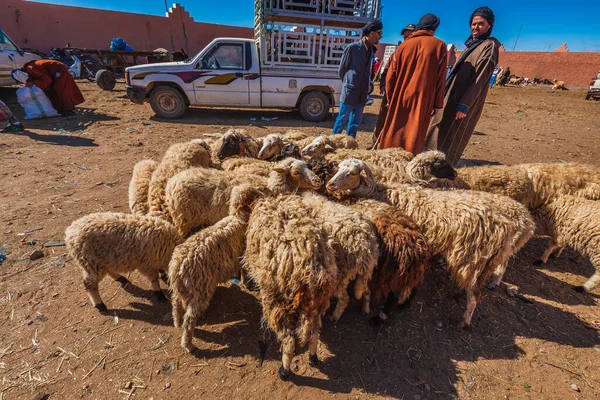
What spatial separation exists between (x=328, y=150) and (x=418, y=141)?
5.13ft

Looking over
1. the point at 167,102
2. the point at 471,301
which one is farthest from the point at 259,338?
the point at 167,102

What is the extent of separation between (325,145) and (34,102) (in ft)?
33.3

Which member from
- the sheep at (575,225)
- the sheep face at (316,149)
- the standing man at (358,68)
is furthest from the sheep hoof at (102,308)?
the sheep at (575,225)

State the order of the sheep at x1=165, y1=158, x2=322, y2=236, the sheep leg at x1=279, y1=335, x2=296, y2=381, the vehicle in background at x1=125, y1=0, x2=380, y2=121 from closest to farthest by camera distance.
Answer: the sheep leg at x1=279, y1=335, x2=296, y2=381 < the sheep at x1=165, y1=158, x2=322, y2=236 < the vehicle in background at x1=125, y1=0, x2=380, y2=121

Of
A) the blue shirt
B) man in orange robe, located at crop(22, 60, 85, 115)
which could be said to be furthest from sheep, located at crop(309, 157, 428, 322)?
man in orange robe, located at crop(22, 60, 85, 115)

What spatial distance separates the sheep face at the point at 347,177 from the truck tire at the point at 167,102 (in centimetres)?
817

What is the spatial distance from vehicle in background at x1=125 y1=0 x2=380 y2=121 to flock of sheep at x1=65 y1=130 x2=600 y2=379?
6.25m

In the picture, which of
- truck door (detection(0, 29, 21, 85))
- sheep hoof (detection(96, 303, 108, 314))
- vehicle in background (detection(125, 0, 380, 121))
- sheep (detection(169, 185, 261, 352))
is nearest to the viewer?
sheep (detection(169, 185, 261, 352))

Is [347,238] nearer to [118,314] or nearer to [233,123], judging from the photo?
[118,314]

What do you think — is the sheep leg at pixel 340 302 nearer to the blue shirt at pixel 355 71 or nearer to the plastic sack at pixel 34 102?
the blue shirt at pixel 355 71

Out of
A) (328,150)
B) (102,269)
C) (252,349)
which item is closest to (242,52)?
(328,150)

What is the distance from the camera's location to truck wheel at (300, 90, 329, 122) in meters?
9.88

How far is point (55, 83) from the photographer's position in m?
9.33

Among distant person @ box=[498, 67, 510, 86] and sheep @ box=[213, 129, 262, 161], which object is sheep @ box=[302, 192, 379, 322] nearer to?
sheep @ box=[213, 129, 262, 161]
